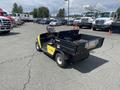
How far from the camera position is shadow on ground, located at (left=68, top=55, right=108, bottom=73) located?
5184 millimetres

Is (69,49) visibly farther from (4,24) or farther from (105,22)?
(105,22)

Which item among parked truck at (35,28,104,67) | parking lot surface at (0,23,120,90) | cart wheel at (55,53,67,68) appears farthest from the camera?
cart wheel at (55,53,67,68)

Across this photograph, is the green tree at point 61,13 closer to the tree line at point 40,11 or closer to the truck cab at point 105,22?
the tree line at point 40,11

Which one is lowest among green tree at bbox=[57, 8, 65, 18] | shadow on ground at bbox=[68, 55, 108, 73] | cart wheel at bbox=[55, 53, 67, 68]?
shadow on ground at bbox=[68, 55, 108, 73]

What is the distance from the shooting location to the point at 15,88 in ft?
12.5

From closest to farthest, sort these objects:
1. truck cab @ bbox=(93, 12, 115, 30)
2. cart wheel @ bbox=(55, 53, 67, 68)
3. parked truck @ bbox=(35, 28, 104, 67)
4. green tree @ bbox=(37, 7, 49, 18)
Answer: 1. parked truck @ bbox=(35, 28, 104, 67)
2. cart wheel @ bbox=(55, 53, 67, 68)
3. truck cab @ bbox=(93, 12, 115, 30)
4. green tree @ bbox=(37, 7, 49, 18)

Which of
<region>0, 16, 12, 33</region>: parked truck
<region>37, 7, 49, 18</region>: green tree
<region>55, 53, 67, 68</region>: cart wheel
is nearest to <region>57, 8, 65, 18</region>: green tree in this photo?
<region>37, 7, 49, 18</region>: green tree

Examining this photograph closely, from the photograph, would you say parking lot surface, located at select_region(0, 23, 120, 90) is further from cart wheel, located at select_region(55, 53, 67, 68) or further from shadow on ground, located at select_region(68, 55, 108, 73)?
cart wheel, located at select_region(55, 53, 67, 68)

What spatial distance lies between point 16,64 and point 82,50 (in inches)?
104

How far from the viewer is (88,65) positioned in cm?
558

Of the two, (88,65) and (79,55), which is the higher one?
(79,55)

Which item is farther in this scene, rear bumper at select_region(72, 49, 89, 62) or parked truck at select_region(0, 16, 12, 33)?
parked truck at select_region(0, 16, 12, 33)

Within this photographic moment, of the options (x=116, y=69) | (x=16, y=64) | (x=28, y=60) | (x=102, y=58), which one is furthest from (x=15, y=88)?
(x=102, y=58)

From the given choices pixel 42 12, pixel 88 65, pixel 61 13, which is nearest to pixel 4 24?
pixel 88 65
